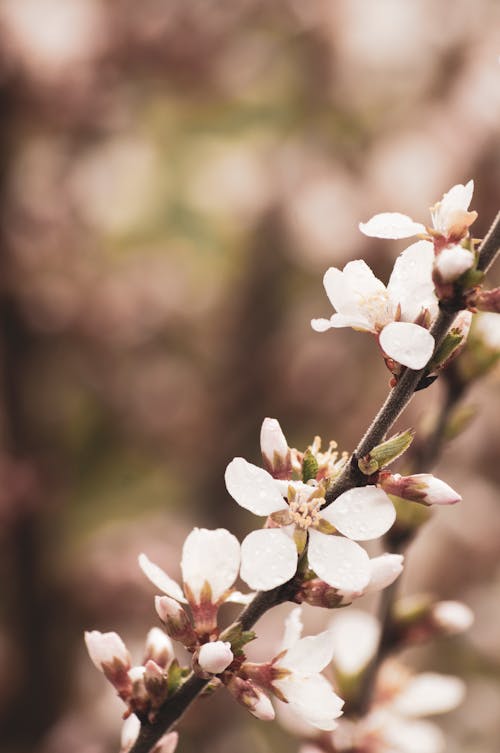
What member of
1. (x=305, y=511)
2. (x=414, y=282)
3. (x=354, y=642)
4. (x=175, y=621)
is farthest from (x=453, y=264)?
(x=354, y=642)

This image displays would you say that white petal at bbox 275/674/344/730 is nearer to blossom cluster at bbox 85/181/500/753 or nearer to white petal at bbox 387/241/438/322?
blossom cluster at bbox 85/181/500/753

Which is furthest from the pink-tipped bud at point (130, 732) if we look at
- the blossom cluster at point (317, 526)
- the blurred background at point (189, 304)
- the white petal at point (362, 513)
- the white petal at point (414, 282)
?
the blurred background at point (189, 304)

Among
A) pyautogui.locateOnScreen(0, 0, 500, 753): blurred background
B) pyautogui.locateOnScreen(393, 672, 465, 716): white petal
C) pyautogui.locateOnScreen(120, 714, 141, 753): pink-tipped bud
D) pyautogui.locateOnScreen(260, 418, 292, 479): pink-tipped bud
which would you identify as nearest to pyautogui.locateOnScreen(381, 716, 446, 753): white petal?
pyautogui.locateOnScreen(393, 672, 465, 716): white petal

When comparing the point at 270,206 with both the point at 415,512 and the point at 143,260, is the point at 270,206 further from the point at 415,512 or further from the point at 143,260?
the point at 415,512

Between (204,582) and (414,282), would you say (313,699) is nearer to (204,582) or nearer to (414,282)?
(204,582)

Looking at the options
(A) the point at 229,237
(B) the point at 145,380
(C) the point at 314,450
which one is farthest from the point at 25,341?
(C) the point at 314,450

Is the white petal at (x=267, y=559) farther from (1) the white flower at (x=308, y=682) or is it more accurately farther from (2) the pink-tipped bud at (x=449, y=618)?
(2) the pink-tipped bud at (x=449, y=618)
